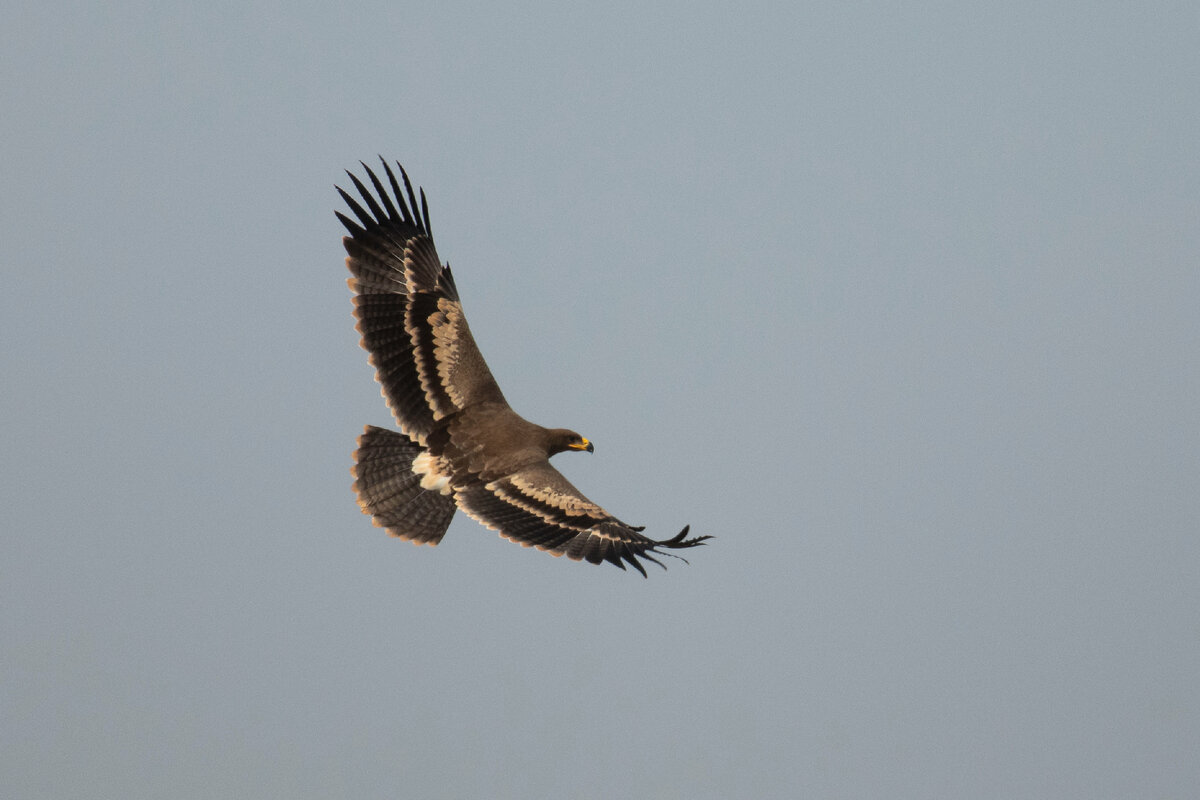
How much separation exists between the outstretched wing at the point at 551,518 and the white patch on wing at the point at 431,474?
0.17 meters

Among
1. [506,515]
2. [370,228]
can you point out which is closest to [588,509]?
[506,515]

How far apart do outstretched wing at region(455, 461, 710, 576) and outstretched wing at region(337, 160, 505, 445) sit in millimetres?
786

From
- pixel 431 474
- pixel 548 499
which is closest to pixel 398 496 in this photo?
pixel 431 474

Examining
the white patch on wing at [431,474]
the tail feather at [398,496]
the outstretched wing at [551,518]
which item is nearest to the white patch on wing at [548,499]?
the outstretched wing at [551,518]

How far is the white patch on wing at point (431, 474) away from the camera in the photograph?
11.4m

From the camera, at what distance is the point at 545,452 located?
11.6 meters

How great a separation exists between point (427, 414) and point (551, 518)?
1522 millimetres

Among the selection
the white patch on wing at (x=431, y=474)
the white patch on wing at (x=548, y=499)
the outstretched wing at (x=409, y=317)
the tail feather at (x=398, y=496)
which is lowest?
the tail feather at (x=398, y=496)

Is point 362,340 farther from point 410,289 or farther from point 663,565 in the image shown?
point 663,565

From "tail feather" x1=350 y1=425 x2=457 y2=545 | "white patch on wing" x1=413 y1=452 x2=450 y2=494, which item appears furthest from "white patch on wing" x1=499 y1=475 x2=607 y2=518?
"tail feather" x1=350 y1=425 x2=457 y2=545

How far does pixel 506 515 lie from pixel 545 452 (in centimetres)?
82

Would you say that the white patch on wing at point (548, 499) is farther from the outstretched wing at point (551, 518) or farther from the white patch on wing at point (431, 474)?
the white patch on wing at point (431, 474)

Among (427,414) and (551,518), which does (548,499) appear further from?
(427,414)

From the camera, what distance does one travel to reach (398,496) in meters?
11.4
